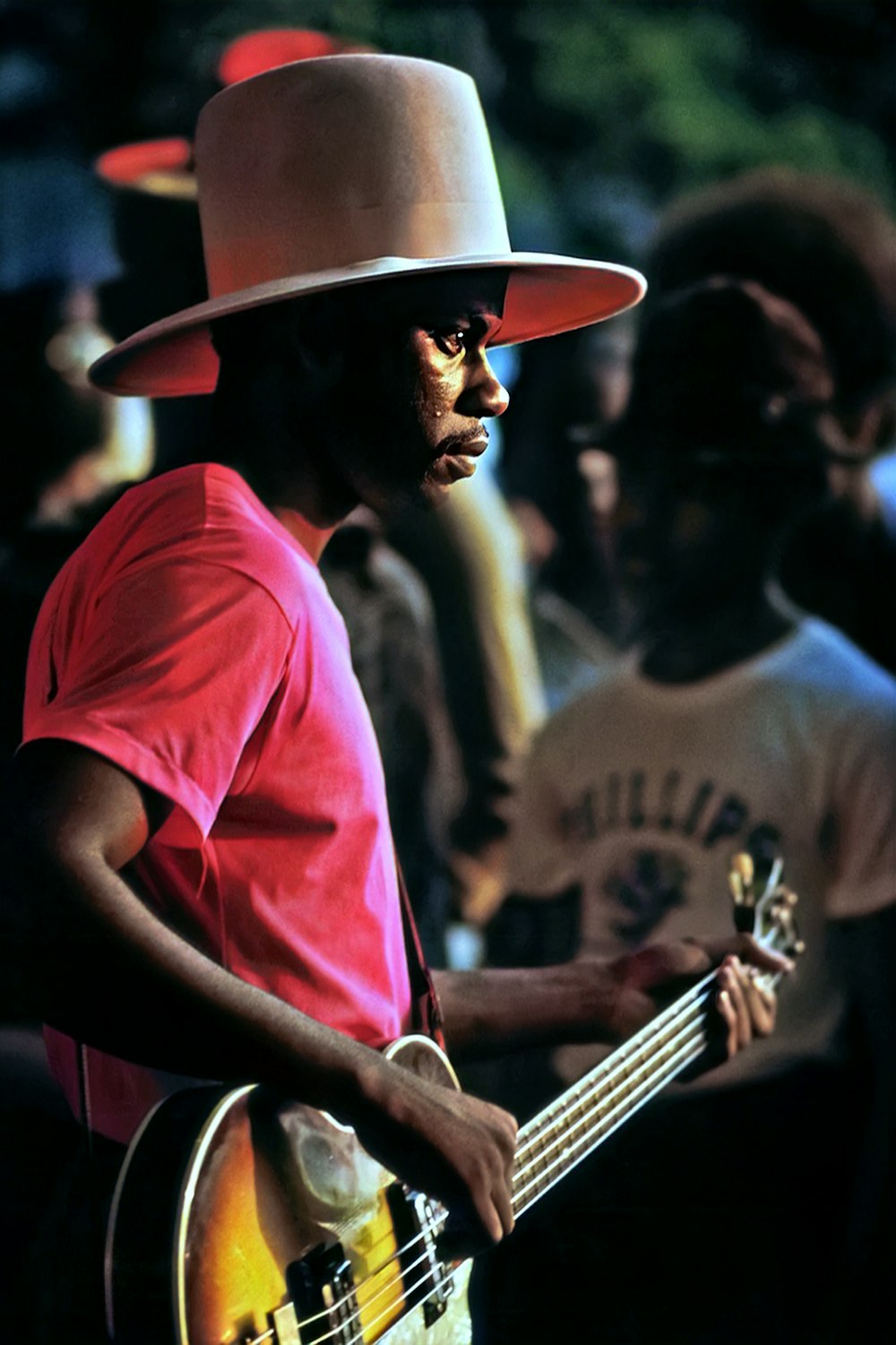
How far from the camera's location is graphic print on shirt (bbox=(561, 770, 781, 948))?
1.79m

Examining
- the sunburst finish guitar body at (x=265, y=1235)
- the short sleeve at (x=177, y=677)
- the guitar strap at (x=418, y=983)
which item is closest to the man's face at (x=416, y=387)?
the short sleeve at (x=177, y=677)

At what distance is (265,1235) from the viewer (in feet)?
3.64

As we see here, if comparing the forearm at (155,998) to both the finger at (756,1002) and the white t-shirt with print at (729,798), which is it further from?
the white t-shirt with print at (729,798)

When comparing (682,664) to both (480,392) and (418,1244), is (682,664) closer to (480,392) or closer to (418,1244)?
(480,392)

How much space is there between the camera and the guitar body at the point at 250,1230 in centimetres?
108

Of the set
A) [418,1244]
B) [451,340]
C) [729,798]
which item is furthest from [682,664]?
[418,1244]

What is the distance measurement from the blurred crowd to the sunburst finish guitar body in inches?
20.7

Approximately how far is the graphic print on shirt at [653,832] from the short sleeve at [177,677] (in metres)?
0.78

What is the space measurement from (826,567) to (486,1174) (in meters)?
1.04

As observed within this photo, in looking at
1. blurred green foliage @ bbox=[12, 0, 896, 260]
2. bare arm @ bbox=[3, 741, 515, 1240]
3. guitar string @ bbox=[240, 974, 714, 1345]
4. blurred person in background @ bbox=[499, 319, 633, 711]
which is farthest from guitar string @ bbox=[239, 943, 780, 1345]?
blurred green foliage @ bbox=[12, 0, 896, 260]

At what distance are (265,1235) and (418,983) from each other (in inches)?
10.9

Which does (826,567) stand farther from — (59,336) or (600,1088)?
(59,336)

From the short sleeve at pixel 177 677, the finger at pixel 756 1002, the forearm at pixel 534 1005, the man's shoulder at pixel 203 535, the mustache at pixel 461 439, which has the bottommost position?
the finger at pixel 756 1002

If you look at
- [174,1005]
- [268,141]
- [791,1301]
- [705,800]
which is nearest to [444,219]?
[268,141]
